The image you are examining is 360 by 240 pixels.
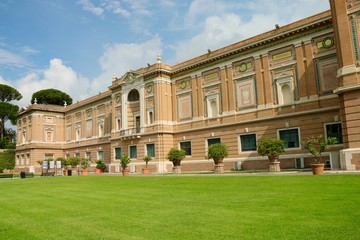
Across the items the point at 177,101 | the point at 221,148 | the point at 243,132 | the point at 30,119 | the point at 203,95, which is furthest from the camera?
the point at 30,119

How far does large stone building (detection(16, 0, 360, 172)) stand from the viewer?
866 inches

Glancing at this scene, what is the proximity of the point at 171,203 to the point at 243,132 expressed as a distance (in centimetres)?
2225

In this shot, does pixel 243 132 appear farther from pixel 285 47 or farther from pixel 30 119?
pixel 30 119

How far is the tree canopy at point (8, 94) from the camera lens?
75.1m

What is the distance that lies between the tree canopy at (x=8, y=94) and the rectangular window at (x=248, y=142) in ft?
214

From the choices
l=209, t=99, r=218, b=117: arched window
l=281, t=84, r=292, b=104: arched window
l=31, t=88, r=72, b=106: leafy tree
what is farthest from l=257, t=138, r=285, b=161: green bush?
l=31, t=88, r=72, b=106: leafy tree

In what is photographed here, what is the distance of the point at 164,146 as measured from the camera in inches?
1451

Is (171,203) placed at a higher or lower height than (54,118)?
lower

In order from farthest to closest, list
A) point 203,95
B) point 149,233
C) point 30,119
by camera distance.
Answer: point 30,119 < point 203,95 < point 149,233

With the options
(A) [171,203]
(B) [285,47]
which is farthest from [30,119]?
(A) [171,203]

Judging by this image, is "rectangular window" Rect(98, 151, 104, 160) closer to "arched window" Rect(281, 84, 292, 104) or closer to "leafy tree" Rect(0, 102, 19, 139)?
"arched window" Rect(281, 84, 292, 104)

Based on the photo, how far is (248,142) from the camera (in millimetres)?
30453

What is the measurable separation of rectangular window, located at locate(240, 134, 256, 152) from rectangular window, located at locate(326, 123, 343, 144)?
6770 mm

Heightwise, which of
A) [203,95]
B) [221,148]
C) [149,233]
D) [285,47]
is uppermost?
[285,47]
